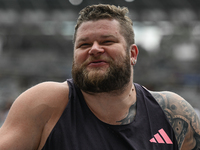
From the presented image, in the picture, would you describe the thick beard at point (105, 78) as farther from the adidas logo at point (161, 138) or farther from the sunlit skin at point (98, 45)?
the adidas logo at point (161, 138)

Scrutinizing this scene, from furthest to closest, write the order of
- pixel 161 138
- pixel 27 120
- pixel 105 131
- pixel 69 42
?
pixel 69 42, pixel 161 138, pixel 105 131, pixel 27 120

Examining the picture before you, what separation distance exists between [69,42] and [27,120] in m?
15.9

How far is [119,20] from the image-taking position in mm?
1834

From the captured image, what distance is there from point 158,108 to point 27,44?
55.0 ft

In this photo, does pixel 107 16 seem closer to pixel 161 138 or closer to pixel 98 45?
pixel 98 45

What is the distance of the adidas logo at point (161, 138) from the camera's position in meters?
1.61

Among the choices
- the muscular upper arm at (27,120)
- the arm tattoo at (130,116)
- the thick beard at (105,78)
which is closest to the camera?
the muscular upper arm at (27,120)

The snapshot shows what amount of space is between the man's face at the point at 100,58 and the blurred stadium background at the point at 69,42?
1310 centimetres

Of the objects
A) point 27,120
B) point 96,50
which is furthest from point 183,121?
point 27,120

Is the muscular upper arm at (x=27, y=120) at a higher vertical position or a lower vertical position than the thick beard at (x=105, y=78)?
lower

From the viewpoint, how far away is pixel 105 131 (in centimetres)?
153

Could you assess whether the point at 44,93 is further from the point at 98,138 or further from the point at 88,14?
the point at 88,14

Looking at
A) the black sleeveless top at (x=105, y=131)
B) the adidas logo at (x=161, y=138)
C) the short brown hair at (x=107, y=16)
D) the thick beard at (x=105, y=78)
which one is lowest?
the adidas logo at (x=161, y=138)

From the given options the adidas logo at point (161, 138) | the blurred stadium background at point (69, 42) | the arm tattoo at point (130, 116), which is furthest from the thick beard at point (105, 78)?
the blurred stadium background at point (69, 42)
